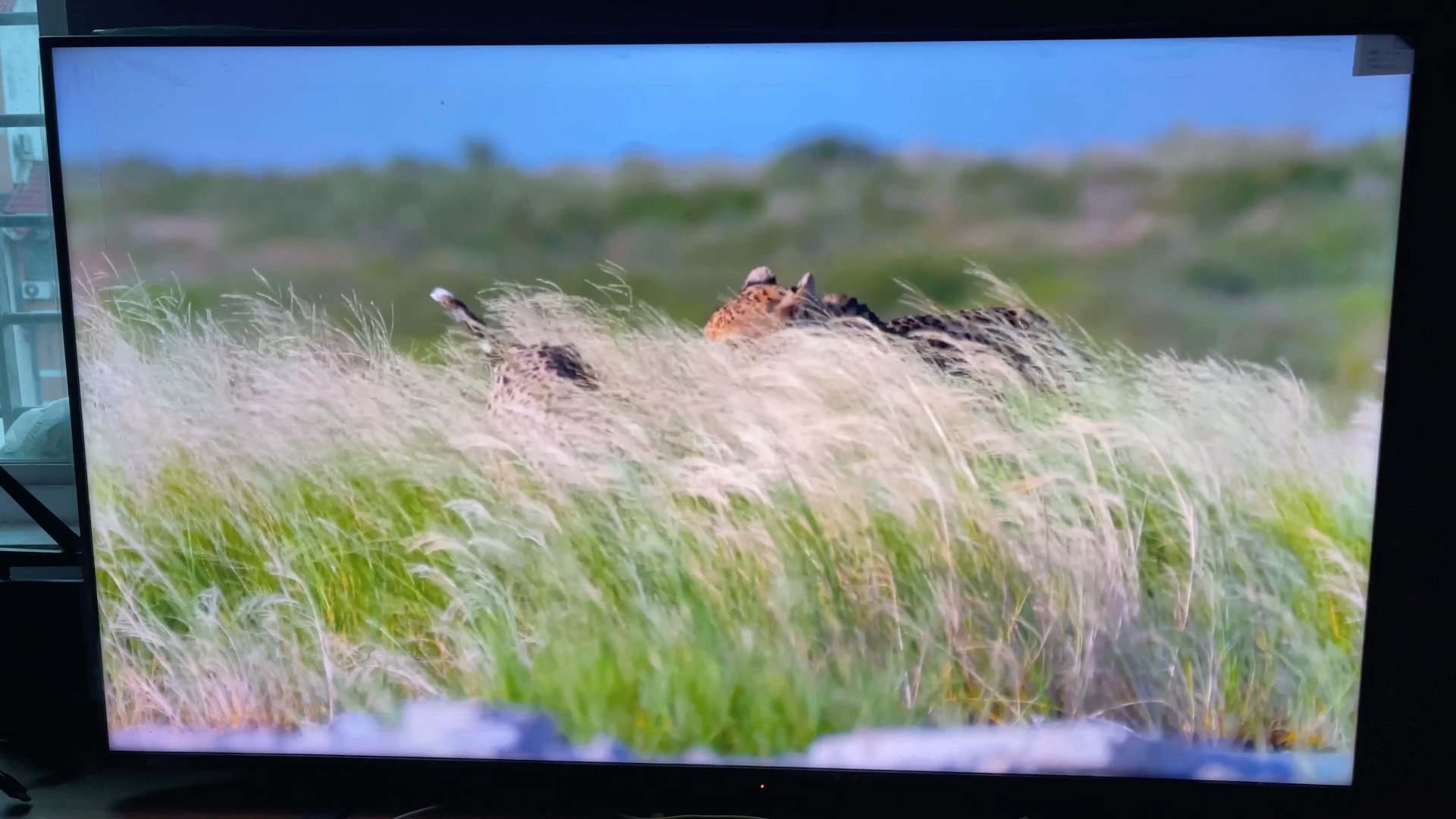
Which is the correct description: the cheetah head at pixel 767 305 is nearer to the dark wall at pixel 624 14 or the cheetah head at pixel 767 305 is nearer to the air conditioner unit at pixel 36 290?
the dark wall at pixel 624 14

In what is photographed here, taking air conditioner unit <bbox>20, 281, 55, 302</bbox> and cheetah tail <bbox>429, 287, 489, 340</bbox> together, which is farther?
air conditioner unit <bbox>20, 281, 55, 302</bbox>

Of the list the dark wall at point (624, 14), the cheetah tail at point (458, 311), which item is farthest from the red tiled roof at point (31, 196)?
the cheetah tail at point (458, 311)

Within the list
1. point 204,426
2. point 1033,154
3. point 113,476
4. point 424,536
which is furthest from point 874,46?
point 113,476

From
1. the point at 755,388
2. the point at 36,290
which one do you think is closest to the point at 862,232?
the point at 755,388

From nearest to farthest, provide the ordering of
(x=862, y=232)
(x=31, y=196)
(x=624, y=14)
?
(x=862, y=232) → (x=624, y=14) → (x=31, y=196)

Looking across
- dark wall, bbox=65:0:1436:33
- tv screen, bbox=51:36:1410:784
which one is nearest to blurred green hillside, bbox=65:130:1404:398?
tv screen, bbox=51:36:1410:784

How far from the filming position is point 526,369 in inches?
43.2

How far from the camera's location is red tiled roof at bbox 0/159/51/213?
54.8 inches

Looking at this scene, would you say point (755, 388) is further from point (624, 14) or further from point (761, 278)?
point (624, 14)

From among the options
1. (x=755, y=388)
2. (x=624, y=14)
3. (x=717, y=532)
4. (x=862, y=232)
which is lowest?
(x=717, y=532)

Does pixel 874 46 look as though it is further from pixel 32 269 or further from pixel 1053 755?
pixel 32 269

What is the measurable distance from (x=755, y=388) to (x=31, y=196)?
1.31 meters

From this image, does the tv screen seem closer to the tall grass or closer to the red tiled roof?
the tall grass

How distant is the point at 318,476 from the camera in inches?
44.5
